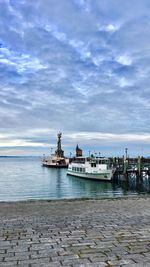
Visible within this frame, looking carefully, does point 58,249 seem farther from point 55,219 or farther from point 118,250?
point 55,219

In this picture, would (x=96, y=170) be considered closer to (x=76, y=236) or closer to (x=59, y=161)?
(x=76, y=236)

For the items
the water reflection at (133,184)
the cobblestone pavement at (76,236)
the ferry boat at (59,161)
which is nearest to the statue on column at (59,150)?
the ferry boat at (59,161)

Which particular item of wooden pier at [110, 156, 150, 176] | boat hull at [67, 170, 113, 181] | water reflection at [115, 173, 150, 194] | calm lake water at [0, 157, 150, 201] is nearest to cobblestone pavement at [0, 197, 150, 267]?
calm lake water at [0, 157, 150, 201]

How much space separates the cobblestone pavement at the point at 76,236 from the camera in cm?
651

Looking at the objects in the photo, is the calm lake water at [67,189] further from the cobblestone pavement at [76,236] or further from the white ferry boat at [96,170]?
the cobblestone pavement at [76,236]

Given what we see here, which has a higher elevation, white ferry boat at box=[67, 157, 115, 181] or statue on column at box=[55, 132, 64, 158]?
statue on column at box=[55, 132, 64, 158]

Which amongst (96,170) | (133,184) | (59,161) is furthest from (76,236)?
(59,161)

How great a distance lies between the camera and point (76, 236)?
8.45 m

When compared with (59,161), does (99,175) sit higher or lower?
lower

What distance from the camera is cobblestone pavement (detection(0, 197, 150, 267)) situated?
6.51 metres

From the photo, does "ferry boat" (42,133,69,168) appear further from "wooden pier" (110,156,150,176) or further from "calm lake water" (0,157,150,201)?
"calm lake water" (0,157,150,201)

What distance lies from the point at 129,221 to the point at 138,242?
278 cm

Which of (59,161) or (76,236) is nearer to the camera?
(76,236)

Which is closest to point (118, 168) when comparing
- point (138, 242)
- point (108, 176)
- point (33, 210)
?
point (108, 176)
